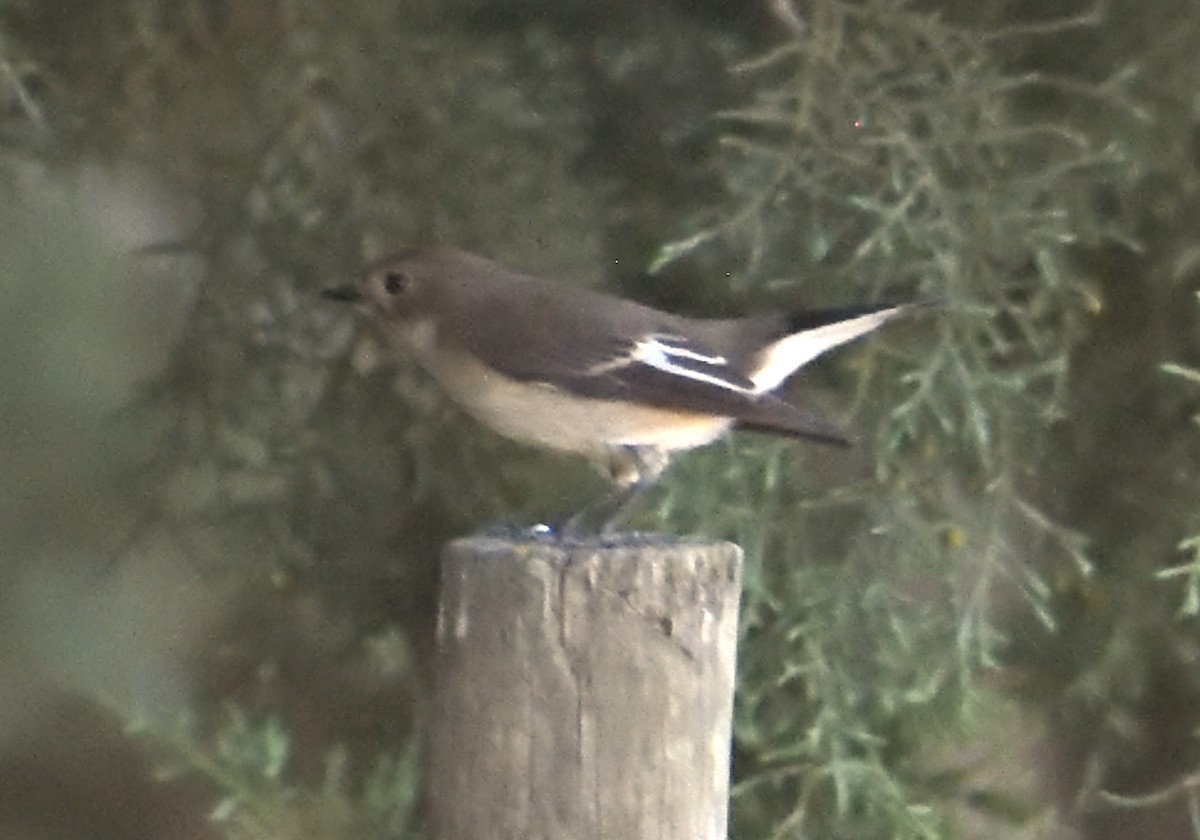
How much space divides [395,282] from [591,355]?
0.65 ft

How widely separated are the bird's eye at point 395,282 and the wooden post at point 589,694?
390mm

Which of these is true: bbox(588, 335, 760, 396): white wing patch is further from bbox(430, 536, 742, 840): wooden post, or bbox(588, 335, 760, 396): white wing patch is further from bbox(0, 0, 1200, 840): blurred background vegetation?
bbox(430, 536, 742, 840): wooden post

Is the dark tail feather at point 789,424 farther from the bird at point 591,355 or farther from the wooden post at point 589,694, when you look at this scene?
the wooden post at point 589,694

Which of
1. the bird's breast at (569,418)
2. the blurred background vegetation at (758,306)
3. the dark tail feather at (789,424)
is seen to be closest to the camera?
the dark tail feather at (789,424)

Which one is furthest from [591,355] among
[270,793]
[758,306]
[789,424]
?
[270,793]

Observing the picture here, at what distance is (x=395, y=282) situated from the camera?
50.6 inches

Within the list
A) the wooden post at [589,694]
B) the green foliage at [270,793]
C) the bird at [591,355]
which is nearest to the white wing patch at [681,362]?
the bird at [591,355]

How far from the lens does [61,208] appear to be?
1.70m

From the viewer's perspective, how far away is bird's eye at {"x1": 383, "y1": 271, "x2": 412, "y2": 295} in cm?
128

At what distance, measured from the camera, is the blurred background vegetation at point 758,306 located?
1354mm

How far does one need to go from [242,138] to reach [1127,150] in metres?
0.82

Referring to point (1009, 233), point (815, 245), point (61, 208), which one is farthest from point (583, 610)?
point (61, 208)

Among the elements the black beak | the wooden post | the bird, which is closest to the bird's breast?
the bird

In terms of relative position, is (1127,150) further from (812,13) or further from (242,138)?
(242,138)
